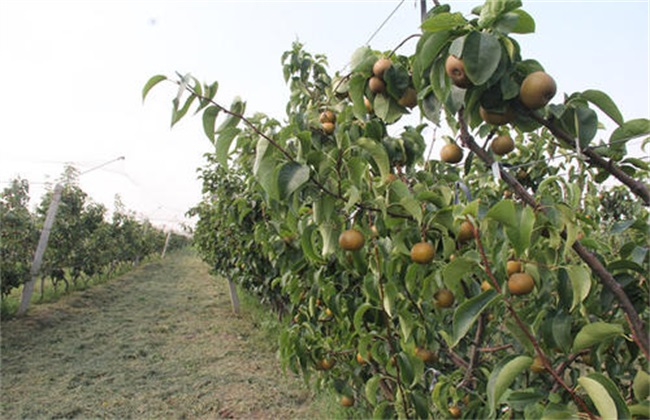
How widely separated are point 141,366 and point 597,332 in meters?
4.90

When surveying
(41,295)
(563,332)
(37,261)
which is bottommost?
(41,295)

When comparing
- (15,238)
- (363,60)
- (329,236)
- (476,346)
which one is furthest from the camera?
(15,238)

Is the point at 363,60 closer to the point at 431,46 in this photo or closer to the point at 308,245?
the point at 431,46

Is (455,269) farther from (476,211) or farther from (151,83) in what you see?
(151,83)

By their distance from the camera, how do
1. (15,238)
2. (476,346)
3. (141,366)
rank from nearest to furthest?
(476,346) < (141,366) < (15,238)

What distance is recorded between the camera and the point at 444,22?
79 cm

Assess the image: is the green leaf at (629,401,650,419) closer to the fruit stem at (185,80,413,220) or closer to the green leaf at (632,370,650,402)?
the green leaf at (632,370,650,402)

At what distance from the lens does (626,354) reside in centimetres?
121

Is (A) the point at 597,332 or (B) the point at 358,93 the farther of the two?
(B) the point at 358,93

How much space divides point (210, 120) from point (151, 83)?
0.52 ft

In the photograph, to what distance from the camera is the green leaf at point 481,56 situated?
2.45ft

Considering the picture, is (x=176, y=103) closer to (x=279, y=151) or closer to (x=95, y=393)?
(x=279, y=151)

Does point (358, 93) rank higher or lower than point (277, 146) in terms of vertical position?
higher

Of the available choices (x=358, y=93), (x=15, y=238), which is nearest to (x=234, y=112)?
(x=358, y=93)
